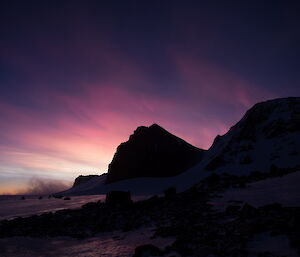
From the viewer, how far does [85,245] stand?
42.4ft

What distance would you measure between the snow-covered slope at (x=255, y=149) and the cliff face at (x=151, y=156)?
3.17 metres

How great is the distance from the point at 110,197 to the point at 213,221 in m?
14.4

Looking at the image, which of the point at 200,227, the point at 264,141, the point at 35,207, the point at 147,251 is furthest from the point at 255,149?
the point at 147,251

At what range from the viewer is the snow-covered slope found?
136ft

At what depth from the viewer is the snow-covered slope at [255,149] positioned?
136 feet

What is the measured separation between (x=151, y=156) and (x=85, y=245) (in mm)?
46909

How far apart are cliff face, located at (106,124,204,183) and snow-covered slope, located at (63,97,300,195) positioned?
10.4 feet

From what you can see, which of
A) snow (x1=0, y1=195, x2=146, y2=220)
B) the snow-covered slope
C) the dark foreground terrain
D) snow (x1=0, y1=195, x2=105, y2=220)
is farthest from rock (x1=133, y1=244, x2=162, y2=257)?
the snow-covered slope

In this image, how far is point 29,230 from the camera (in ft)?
57.3

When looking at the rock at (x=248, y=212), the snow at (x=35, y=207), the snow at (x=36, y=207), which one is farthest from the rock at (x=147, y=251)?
the snow at (x=35, y=207)

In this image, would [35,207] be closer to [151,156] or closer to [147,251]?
[151,156]

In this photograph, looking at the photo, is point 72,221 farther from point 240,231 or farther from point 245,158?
point 245,158

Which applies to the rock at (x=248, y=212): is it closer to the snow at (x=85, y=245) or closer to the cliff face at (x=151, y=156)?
the snow at (x=85, y=245)

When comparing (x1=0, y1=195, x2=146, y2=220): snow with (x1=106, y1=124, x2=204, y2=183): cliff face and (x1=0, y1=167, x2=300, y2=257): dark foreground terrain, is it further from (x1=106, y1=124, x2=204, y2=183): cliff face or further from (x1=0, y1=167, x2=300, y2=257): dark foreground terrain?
(x1=106, y1=124, x2=204, y2=183): cliff face
